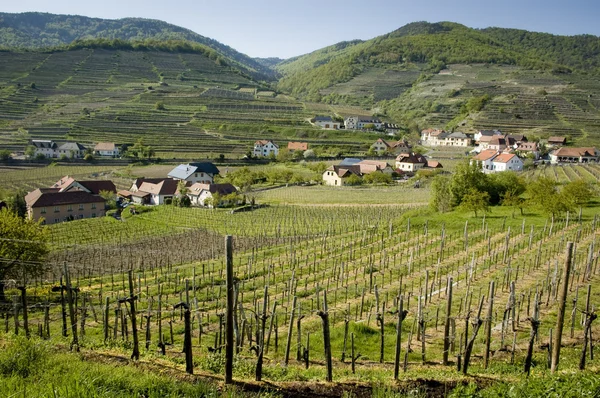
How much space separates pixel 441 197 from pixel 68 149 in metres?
69.6

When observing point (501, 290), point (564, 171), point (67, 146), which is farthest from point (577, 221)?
point (67, 146)

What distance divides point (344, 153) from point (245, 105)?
44852 mm

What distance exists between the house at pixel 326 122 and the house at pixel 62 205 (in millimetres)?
74203

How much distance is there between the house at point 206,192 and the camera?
51.5 metres

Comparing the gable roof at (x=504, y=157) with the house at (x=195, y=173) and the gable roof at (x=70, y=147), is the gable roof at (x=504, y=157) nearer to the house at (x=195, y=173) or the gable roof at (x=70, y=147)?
the house at (x=195, y=173)

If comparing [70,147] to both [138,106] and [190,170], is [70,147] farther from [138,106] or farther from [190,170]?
[138,106]

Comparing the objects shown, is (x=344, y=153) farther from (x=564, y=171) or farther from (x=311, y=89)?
(x=311, y=89)

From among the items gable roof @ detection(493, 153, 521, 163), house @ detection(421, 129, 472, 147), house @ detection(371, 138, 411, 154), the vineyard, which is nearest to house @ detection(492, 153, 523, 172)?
gable roof @ detection(493, 153, 521, 163)

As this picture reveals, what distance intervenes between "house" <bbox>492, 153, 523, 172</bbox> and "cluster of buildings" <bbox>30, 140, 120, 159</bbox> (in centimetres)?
6839

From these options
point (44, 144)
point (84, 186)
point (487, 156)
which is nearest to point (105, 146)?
point (44, 144)

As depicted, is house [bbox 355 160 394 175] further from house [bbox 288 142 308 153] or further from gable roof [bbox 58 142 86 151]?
gable roof [bbox 58 142 86 151]

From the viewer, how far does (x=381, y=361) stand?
10938 mm

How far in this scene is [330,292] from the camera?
60.2ft

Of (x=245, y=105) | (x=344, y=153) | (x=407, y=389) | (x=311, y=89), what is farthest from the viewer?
(x=311, y=89)
